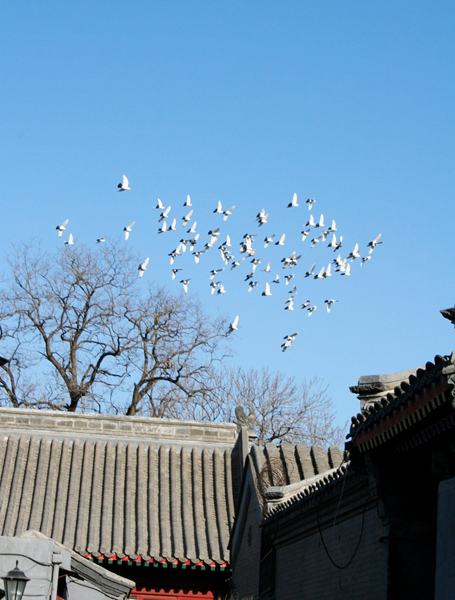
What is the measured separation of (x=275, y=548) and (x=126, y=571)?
13.9 feet

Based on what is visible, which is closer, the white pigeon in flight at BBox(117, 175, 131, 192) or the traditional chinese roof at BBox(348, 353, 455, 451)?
the traditional chinese roof at BBox(348, 353, 455, 451)

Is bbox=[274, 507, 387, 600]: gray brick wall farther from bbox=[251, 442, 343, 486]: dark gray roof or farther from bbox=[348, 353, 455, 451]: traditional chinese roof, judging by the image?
bbox=[251, 442, 343, 486]: dark gray roof

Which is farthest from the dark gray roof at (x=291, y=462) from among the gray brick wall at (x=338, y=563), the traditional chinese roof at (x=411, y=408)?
the traditional chinese roof at (x=411, y=408)

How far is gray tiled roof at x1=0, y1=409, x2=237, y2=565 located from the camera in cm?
1698

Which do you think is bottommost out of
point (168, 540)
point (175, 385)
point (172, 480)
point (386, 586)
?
point (386, 586)

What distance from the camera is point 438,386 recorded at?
7.10m

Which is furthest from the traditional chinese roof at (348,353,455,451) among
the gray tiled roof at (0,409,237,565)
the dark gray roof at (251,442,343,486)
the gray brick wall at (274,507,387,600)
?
the gray tiled roof at (0,409,237,565)

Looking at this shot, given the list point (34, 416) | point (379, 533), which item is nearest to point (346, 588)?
point (379, 533)

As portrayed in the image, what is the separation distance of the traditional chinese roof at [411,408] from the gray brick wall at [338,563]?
133cm

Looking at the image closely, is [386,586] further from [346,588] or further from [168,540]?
[168,540]

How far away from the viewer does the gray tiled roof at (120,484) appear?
17.0 m

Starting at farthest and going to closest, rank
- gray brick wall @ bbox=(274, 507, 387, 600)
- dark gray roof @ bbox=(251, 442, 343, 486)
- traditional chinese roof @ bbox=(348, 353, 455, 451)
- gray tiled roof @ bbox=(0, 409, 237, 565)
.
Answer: gray tiled roof @ bbox=(0, 409, 237, 565), dark gray roof @ bbox=(251, 442, 343, 486), gray brick wall @ bbox=(274, 507, 387, 600), traditional chinese roof @ bbox=(348, 353, 455, 451)

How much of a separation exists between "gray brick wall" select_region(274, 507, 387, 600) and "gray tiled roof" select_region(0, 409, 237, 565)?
394cm

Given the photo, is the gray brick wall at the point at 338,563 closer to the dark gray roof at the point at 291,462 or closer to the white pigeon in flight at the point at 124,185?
the dark gray roof at the point at 291,462
